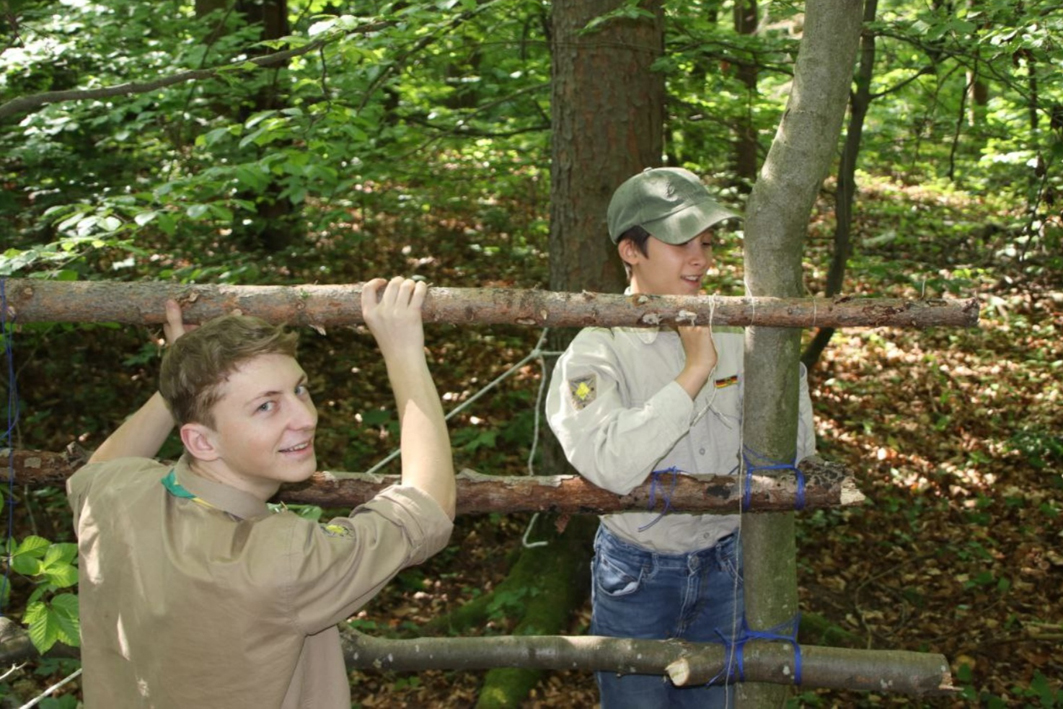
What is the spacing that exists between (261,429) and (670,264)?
145 centimetres

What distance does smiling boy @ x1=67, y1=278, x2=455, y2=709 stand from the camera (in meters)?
1.77

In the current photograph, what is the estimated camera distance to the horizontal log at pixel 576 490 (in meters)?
2.69

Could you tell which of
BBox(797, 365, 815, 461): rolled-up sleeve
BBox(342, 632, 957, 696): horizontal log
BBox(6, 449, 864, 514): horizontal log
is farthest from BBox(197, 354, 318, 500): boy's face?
BBox(797, 365, 815, 461): rolled-up sleeve

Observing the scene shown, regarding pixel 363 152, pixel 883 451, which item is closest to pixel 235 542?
pixel 363 152

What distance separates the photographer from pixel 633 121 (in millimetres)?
4688

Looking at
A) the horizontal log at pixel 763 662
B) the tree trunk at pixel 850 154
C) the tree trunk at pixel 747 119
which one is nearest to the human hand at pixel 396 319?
the horizontal log at pixel 763 662

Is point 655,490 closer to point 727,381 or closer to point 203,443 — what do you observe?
point 727,381

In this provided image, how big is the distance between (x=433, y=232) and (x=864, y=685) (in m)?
8.29

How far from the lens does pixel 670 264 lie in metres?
2.84

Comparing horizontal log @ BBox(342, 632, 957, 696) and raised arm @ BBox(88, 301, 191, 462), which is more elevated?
raised arm @ BBox(88, 301, 191, 462)

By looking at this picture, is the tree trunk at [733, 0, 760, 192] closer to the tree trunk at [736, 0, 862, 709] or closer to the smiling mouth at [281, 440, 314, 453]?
the tree trunk at [736, 0, 862, 709]

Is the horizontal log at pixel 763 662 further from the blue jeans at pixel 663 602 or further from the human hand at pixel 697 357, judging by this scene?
the human hand at pixel 697 357

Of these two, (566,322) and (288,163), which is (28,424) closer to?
(288,163)

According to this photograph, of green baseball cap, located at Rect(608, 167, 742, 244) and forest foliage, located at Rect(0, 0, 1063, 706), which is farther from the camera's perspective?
forest foliage, located at Rect(0, 0, 1063, 706)
